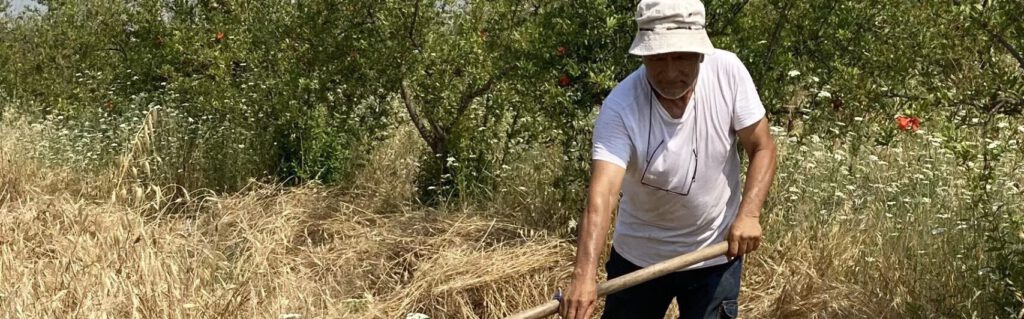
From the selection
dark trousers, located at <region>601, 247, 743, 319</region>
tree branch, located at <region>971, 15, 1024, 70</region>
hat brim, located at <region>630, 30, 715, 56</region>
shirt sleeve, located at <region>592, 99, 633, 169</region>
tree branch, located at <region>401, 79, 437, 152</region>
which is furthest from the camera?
tree branch, located at <region>401, 79, 437, 152</region>

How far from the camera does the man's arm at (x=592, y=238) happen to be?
2.61 metres

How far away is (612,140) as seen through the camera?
8.86 feet

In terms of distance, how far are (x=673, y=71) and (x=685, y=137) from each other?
0.63 feet

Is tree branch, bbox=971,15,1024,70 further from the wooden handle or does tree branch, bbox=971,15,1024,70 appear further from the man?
the wooden handle

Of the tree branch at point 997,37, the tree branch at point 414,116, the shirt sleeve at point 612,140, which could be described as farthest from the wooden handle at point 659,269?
the tree branch at point 414,116

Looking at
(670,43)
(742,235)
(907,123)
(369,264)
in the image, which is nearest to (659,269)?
(742,235)

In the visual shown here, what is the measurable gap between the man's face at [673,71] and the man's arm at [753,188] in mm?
226

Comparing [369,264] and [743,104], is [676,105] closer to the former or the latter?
[743,104]

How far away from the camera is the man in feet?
8.58

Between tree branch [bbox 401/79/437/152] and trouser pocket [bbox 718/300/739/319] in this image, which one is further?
tree branch [bbox 401/79/437/152]

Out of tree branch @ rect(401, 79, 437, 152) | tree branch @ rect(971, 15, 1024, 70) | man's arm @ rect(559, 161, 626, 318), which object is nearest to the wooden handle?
man's arm @ rect(559, 161, 626, 318)

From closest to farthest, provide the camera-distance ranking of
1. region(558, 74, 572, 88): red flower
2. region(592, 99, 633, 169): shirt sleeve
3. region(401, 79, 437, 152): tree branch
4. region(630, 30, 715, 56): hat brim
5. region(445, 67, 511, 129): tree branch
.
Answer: region(630, 30, 715, 56): hat brim, region(592, 99, 633, 169): shirt sleeve, region(558, 74, 572, 88): red flower, region(445, 67, 511, 129): tree branch, region(401, 79, 437, 152): tree branch

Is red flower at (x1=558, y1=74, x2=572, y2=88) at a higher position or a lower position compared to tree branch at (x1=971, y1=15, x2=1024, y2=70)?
lower

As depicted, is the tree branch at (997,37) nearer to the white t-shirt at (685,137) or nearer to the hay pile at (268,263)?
the white t-shirt at (685,137)
